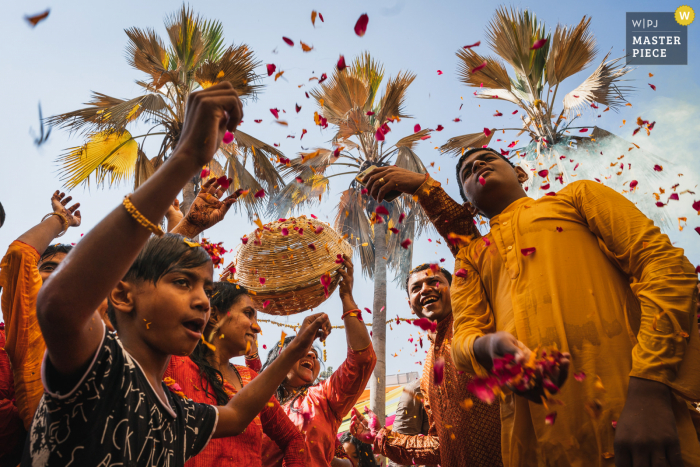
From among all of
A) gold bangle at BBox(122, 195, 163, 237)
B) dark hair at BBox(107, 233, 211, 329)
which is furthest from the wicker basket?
gold bangle at BBox(122, 195, 163, 237)

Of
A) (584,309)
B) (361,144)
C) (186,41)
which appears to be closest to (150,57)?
(186,41)

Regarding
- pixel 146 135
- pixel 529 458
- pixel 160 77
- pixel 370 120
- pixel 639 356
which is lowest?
pixel 529 458

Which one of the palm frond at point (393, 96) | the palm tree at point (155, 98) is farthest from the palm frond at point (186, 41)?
the palm frond at point (393, 96)

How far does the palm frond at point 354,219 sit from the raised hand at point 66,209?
8.64 metres

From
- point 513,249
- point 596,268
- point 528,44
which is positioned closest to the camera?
point 596,268

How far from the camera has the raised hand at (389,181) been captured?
211 cm

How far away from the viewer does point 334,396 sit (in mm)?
3258

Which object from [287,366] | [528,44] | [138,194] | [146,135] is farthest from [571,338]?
[528,44]

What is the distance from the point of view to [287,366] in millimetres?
1880

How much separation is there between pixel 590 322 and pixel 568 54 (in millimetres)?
8944

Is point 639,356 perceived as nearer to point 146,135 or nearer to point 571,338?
point 571,338

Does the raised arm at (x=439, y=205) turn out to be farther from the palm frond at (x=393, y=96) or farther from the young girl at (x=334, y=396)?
the palm frond at (x=393, y=96)

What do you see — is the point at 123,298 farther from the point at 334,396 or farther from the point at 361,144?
the point at 361,144

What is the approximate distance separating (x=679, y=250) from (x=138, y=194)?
65.7 inches
